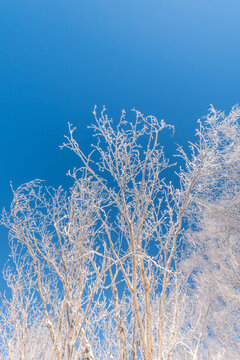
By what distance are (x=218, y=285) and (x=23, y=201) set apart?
7065mm

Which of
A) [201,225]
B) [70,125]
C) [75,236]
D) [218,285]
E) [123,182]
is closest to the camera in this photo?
[123,182]

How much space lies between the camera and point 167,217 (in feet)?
12.7

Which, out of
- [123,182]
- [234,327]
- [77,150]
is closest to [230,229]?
[123,182]

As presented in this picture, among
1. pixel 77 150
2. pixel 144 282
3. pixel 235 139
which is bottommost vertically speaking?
pixel 144 282

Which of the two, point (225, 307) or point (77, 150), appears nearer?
point (77, 150)

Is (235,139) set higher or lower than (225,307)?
higher

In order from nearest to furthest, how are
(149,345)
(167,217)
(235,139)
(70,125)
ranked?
(149,345), (70,125), (167,217), (235,139)

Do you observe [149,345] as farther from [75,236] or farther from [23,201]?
[23,201]

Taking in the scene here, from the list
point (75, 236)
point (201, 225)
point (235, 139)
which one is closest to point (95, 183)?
point (75, 236)

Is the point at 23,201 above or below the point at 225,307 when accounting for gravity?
above

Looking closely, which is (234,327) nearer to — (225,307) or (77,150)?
(225,307)

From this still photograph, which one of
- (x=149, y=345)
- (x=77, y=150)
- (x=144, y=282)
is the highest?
(x=77, y=150)

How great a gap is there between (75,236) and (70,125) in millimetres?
1980

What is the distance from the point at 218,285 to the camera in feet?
26.1
